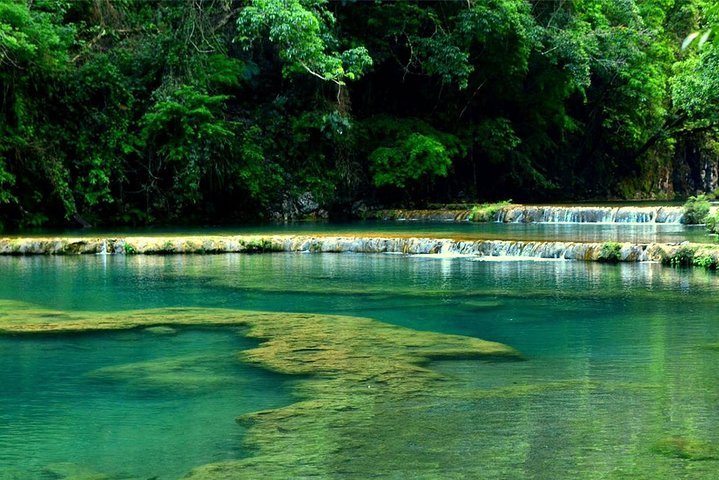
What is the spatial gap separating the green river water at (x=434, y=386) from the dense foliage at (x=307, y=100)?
428 inches

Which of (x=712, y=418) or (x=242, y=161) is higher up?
(x=242, y=161)

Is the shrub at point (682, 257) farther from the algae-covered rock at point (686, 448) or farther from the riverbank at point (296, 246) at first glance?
the algae-covered rock at point (686, 448)

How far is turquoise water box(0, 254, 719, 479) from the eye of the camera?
5.61 metres

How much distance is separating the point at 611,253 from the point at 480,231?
17.8ft

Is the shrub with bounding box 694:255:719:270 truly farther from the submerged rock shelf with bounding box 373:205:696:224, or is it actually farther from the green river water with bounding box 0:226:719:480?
the submerged rock shelf with bounding box 373:205:696:224

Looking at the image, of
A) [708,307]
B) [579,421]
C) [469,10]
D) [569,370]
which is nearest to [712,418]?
[579,421]

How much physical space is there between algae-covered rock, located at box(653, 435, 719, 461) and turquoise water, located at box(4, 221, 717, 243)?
41.1 ft

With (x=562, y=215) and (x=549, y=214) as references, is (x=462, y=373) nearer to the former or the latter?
(x=562, y=215)

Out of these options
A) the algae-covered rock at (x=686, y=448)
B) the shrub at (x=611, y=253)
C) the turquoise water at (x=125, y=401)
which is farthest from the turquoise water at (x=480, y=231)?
the algae-covered rock at (x=686, y=448)

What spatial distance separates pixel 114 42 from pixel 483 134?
446 inches

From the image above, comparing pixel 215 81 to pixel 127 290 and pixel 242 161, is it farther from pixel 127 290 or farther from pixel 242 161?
pixel 127 290

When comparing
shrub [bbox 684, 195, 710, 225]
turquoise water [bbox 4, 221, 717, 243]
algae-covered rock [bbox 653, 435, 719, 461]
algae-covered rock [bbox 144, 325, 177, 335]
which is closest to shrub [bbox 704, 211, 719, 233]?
turquoise water [bbox 4, 221, 717, 243]

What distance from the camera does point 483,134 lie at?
31141mm

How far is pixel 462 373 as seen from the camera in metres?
7.72
